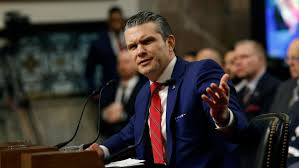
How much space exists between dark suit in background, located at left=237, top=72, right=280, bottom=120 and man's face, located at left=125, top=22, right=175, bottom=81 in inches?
109

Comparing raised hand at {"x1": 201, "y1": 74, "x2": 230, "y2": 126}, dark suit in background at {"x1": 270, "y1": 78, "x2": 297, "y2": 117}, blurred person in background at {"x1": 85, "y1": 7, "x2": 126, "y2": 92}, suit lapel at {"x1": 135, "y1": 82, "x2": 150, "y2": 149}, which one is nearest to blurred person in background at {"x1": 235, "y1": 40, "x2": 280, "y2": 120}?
dark suit in background at {"x1": 270, "y1": 78, "x2": 297, "y2": 117}

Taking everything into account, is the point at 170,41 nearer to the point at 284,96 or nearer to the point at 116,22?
the point at 284,96

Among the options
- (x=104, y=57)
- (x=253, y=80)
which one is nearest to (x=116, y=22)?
(x=104, y=57)

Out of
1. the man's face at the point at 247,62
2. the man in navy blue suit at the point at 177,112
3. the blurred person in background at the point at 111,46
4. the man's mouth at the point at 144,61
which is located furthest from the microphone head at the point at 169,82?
the blurred person in background at the point at 111,46

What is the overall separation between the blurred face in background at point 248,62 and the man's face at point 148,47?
3114 mm

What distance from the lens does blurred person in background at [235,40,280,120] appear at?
232 inches

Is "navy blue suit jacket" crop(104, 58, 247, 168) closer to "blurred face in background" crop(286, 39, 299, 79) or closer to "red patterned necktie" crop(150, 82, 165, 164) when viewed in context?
"red patterned necktie" crop(150, 82, 165, 164)

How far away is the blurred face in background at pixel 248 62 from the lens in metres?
6.14

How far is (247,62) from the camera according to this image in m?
6.20

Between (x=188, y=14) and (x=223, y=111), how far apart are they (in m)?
5.39

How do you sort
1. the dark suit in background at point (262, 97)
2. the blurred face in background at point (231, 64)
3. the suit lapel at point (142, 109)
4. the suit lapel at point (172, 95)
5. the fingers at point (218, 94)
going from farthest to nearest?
the blurred face in background at point (231, 64)
the dark suit in background at point (262, 97)
the suit lapel at point (142, 109)
the suit lapel at point (172, 95)
the fingers at point (218, 94)

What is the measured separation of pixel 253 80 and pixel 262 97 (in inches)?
9.6

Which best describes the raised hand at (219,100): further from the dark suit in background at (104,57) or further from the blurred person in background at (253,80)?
the dark suit in background at (104,57)

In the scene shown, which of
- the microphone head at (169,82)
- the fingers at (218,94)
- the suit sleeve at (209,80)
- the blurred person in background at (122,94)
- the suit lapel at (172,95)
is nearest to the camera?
the fingers at (218,94)
